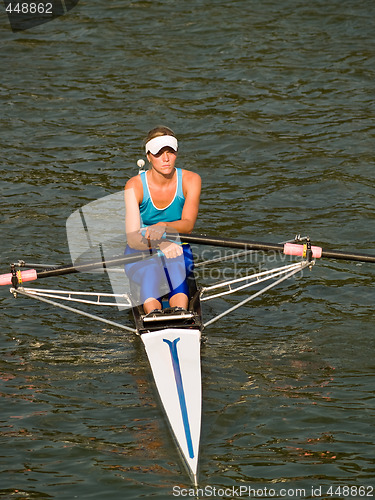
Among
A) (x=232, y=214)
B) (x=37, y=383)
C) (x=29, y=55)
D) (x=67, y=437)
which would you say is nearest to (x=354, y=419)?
(x=67, y=437)

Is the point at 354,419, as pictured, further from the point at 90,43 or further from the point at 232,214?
the point at 90,43

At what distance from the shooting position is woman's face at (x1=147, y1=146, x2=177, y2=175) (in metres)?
7.69

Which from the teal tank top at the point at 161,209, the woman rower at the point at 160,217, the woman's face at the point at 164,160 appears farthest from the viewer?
the teal tank top at the point at 161,209

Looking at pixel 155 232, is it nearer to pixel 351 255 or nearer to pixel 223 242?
pixel 223 242

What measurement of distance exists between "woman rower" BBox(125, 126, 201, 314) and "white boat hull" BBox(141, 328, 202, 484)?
0.41 m

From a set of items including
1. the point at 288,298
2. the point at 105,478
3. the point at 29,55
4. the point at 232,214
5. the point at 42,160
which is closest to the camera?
the point at 105,478

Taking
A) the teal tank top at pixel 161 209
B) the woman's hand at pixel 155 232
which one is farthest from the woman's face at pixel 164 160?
the woman's hand at pixel 155 232

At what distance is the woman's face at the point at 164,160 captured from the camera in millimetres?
7691

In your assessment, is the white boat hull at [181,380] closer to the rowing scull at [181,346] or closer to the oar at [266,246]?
the rowing scull at [181,346]

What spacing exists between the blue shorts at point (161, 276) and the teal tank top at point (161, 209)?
1.37 ft

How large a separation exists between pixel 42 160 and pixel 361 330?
7129mm

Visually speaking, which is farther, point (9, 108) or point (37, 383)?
point (9, 108)

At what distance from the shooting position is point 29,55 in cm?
1775

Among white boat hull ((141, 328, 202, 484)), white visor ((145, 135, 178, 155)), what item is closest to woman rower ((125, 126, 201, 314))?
white visor ((145, 135, 178, 155))
